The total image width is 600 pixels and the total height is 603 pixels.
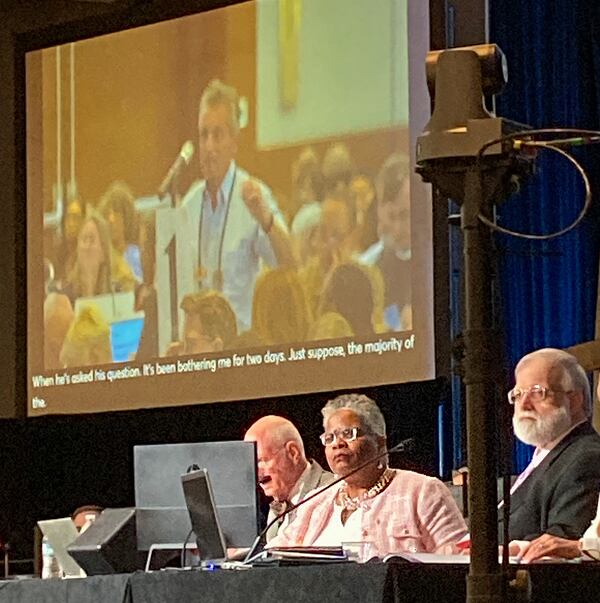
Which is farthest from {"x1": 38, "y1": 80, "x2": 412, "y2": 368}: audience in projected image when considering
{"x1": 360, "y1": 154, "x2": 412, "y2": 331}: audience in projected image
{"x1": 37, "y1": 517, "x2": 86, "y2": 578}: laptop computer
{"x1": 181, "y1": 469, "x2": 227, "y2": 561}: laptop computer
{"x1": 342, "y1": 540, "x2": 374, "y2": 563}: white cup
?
{"x1": 342, "y1": 540, "x2": 374, "y2": 563}: white cup

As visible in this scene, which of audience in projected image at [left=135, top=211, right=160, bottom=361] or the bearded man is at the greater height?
audience in projected image at [left=135, top=211, right=160, bottom=361]

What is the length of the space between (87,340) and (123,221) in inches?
21.4

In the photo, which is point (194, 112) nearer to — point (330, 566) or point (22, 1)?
point (22, 1)

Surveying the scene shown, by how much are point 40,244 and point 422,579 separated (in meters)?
4.67

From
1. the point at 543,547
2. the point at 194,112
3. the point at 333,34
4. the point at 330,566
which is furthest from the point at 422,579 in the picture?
the point at 194,112

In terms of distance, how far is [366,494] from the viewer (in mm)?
3746

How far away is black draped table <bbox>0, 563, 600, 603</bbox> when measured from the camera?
8.02ft

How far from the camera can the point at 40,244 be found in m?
6.87

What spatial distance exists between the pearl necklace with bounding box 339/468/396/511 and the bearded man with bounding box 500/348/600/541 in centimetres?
32

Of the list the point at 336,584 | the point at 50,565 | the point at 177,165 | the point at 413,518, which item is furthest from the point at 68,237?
the point at 336,584

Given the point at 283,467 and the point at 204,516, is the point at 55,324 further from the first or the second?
the point at 204,516

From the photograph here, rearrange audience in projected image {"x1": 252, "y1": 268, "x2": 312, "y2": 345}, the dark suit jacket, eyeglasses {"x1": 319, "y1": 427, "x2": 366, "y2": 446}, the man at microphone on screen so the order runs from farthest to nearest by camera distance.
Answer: the man at microphone on screen, audience in projected image {"x1": 252, "y1": 268, "x2": 312, "y2": 345}, eyeglasses {"x1": 319, "y1": 427, "x2": 366, "y2": 446}, the dark suit jacket

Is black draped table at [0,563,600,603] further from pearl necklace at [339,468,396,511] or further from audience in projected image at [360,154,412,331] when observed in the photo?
audience in projected image at [360,154,412,331]

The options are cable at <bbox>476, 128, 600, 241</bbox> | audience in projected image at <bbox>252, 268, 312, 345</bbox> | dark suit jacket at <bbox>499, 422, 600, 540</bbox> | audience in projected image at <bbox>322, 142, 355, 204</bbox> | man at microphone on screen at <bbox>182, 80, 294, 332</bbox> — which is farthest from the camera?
man at microphone on screen at <bbox>182, 80, 294, 332</bbox>
